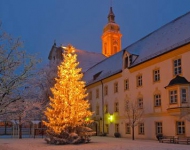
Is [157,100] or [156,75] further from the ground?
[156,75]

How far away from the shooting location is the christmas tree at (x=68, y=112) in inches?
928

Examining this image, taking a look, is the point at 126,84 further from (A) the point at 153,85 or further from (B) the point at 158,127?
(B) the point at 158,127

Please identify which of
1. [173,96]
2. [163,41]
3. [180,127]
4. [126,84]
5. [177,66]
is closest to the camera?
[180,127]

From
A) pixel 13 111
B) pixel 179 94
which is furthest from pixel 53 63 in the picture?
pixel 13 111

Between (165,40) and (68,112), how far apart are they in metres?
12.6

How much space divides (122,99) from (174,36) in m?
10.3

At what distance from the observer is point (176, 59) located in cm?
2611

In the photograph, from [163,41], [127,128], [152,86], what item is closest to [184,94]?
[152,86]

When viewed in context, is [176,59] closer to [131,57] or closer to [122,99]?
[131,57]

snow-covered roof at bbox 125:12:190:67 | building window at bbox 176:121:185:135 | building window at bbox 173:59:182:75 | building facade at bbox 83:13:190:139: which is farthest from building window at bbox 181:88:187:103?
snow-covered roof at bbox 125:12:190:67

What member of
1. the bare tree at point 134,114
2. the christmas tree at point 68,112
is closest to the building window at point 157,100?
the bare tree at point 134,114

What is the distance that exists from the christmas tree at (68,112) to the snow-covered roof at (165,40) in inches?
354

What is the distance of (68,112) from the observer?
24094mm

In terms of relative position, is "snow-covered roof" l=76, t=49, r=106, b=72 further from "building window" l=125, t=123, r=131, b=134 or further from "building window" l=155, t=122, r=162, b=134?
"building window" l=155, t=122, r=162, b=134
